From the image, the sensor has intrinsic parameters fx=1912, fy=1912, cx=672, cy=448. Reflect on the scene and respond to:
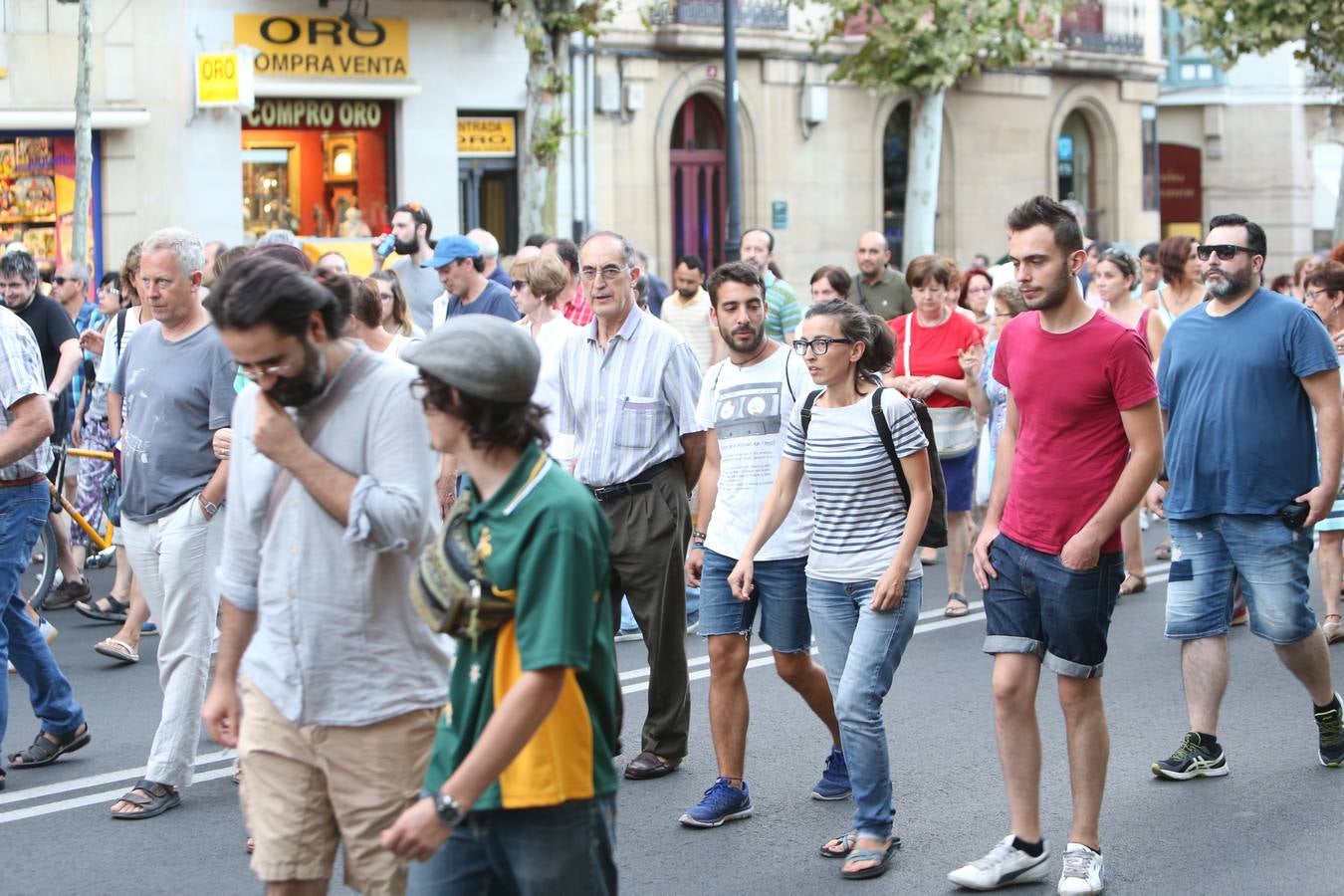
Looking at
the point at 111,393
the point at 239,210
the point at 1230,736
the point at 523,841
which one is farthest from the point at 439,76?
the point at 523,841

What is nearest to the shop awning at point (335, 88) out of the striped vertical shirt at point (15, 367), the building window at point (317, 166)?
the building window at point (317, 166)

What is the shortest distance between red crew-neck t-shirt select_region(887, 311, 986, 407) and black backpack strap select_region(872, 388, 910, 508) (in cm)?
482

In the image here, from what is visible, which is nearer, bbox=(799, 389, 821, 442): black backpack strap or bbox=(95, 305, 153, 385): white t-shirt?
bbox=(799, 389, 821, 442): black backpack strap

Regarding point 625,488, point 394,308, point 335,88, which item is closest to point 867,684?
point 625,488

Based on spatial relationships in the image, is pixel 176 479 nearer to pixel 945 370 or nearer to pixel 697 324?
pixel 945 370

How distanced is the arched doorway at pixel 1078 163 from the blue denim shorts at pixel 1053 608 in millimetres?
29212

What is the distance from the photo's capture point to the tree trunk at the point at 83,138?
17.7m

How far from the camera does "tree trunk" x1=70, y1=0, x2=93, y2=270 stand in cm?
1766

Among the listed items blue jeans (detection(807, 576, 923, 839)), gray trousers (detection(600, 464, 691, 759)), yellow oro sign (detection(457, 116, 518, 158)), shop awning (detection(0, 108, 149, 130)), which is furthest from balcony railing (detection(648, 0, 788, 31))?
blue jeans (detection(807, 576, 923, 839))

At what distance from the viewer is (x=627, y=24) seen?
25.8m

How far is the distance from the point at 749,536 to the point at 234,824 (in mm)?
2043

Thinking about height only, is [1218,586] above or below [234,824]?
above

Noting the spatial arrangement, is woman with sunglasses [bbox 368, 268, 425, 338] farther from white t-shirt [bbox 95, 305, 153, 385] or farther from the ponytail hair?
the ponytail hair

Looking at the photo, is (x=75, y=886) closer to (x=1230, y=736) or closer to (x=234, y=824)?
(x=234, y=824)
